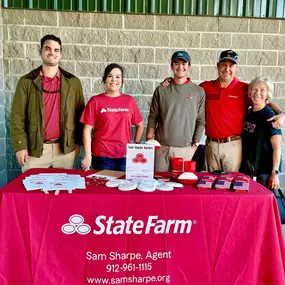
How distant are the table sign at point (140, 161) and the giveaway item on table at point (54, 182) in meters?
0.33

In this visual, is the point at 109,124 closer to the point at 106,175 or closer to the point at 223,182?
the point at 106,175

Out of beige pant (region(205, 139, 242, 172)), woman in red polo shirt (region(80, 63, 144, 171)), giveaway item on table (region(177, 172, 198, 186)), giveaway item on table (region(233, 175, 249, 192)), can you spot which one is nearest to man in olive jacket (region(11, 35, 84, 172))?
woman in red polo shirt (region(80, 63, 144, 171))

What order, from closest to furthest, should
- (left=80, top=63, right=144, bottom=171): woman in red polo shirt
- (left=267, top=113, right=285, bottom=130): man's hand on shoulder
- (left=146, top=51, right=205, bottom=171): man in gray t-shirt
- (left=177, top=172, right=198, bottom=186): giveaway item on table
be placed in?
(left=177, top=172, right=198, bottom=186): giveaway item on table
(left=267, top=113, right=285, bottom=130): man's hand on shoulder
(left=80, top=63, right=144, bottom=171): woman in red polo shirt
(left=146, top=51, right=205, bottom=171): man in gray t-shirt

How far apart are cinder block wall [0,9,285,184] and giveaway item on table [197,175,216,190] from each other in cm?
184

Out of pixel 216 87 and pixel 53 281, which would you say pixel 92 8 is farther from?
pixel 53 281

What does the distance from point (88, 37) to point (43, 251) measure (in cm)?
255

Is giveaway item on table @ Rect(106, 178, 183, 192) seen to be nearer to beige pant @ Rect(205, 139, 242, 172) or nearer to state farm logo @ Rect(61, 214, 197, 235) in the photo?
state farm logo @ Rect(61, 214, 197, 235)

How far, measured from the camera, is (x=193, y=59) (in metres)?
3.81

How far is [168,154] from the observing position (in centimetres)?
294

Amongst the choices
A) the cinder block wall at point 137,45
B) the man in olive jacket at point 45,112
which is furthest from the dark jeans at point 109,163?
the cinder block wall at point 137,45

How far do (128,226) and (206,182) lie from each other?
0.57m

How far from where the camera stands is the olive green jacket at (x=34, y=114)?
2777 millimetres

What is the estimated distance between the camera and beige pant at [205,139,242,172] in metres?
2.94

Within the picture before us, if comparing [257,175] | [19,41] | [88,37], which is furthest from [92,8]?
[257,175]
